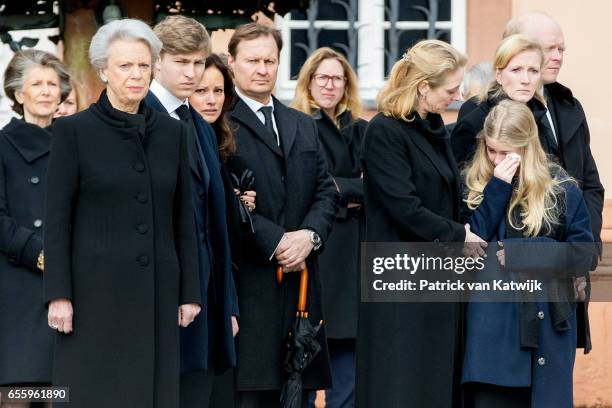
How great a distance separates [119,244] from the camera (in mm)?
5852

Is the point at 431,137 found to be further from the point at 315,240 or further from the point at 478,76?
the point at 478,76

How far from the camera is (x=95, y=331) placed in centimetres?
582

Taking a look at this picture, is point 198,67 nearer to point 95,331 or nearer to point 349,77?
point 95,331

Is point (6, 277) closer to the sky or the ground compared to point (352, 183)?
closer to the ground

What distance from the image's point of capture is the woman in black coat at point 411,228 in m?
6.92

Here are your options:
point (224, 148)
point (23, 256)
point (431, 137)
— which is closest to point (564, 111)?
point (431, 137)

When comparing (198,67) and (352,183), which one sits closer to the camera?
(198,67)

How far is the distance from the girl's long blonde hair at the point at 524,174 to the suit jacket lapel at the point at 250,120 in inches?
33.7

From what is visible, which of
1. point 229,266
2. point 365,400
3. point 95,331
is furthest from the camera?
point 365,400

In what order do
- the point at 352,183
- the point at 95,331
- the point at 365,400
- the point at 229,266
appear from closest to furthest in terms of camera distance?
the point at 95,331
the point at 229,266
the point at 365,400
the point at 352,183

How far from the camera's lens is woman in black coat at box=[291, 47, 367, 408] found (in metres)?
8.64

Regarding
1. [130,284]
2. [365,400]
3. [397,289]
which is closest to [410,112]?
[397,289]

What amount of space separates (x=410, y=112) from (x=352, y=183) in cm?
164

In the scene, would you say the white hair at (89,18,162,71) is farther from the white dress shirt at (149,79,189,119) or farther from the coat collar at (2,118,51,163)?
the coat collar at (2,118,51,163)
